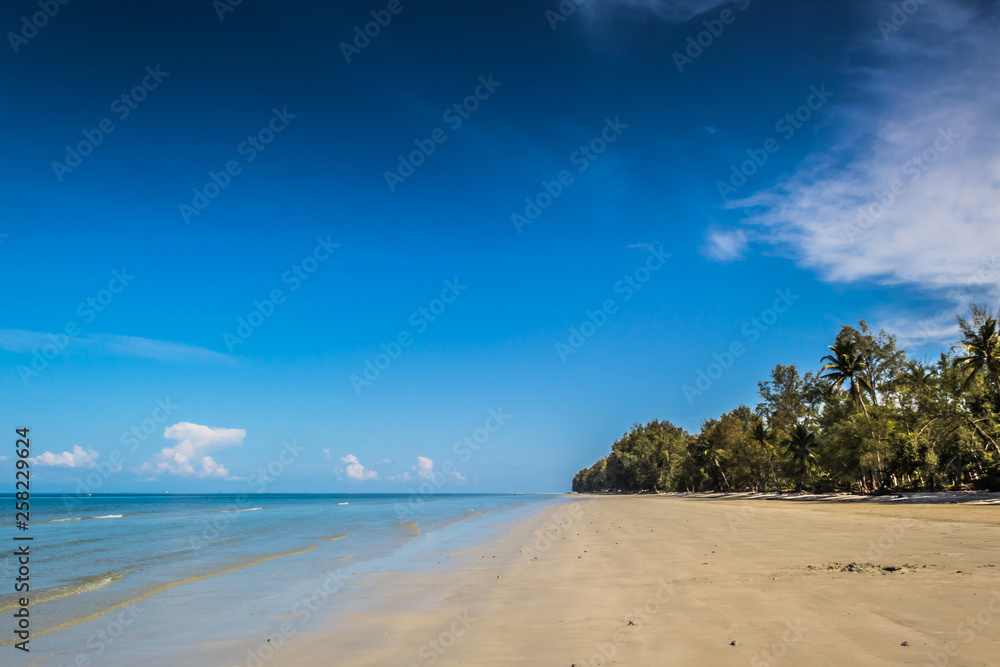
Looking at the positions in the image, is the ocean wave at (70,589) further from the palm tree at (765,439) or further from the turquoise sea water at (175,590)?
the palm tree at (765,439)

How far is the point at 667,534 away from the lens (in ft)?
63.9

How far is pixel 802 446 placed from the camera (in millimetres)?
56781

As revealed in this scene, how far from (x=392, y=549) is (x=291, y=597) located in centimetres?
881

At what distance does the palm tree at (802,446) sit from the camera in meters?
56.5

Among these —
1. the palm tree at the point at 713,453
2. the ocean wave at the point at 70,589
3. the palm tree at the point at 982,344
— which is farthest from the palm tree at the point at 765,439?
the ocean wave at the point at 70,589

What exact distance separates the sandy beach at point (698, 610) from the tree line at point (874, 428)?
31033 millimetres

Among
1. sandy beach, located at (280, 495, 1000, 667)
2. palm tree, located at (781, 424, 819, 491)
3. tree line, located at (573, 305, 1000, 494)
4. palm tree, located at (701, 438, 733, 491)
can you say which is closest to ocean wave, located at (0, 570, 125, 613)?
sandy beach, located at (280, 495, 1000, 667)

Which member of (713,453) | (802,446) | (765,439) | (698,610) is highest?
(765,439)

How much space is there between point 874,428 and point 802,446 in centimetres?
1318

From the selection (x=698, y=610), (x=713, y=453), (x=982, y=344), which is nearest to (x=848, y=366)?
(x=982, y=344)

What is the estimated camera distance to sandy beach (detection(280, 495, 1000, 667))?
18.7 ft

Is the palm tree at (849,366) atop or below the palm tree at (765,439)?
atop

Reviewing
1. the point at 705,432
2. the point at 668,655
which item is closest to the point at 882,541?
Result: the point at 668,655

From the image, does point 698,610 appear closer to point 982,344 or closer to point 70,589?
point 70,589
